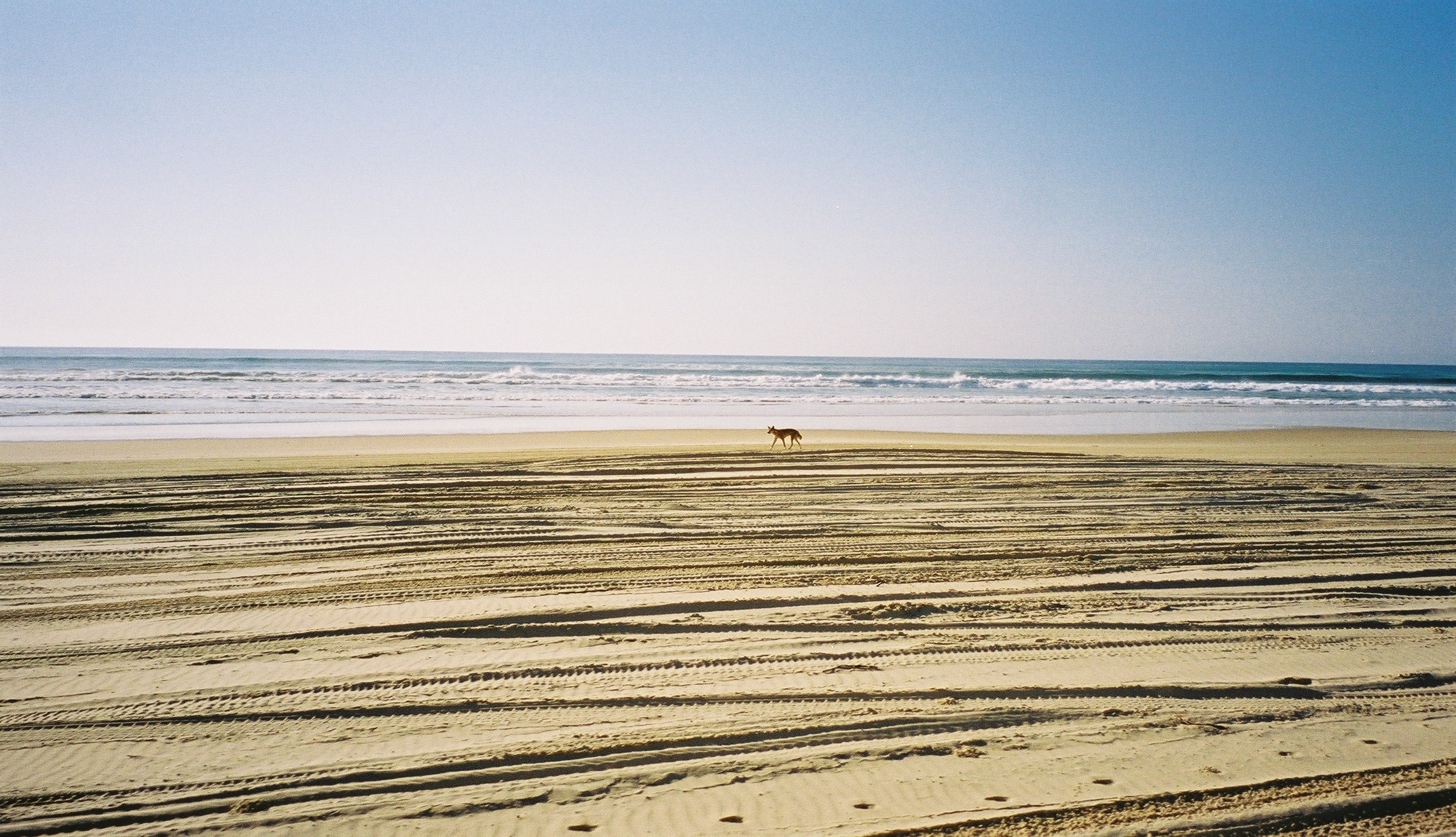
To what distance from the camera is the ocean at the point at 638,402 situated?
19.5 meters

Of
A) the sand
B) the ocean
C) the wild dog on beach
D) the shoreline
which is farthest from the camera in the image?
the ocean

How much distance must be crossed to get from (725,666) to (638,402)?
24031 mm

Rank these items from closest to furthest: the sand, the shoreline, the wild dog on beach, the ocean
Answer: the sand < the shoreline < the wild dog on beach < the ocean

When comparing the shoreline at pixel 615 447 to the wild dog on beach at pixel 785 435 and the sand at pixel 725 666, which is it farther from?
the sand at pixel 725 666

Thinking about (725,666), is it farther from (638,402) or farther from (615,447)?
(638,402)

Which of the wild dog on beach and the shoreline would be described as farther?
the wild dog on beach

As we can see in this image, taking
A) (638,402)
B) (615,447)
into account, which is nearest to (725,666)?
(615,447)

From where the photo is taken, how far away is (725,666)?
161 inches

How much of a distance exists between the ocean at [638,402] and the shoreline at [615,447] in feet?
5.73

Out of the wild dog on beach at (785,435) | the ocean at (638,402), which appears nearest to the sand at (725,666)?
the wild dog on beach at (785,435)

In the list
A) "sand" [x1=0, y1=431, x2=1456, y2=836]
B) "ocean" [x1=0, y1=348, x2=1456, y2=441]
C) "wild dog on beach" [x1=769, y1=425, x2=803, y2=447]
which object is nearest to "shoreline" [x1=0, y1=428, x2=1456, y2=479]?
"wild dog on beach" [x1=769, y1=425, x2=803, y2=447]

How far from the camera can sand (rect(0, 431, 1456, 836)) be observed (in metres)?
2.93

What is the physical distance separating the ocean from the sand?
11.5 metres

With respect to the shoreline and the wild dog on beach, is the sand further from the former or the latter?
the wild dog on beach
